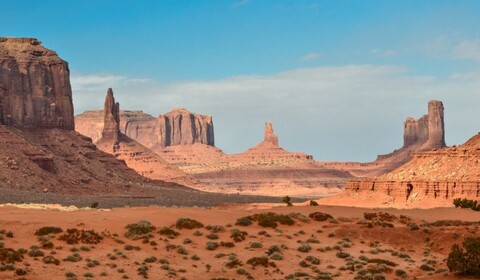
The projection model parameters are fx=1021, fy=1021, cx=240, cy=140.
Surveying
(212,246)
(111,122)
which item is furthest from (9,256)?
(111,122)

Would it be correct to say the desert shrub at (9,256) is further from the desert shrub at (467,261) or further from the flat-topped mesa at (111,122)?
the flat-topped mesa at (111,122)

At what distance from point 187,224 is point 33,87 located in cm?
10351

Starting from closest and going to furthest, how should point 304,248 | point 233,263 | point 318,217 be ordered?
point 233,263 < point 304,248 < point 318,217

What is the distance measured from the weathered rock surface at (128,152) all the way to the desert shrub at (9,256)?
147 meters

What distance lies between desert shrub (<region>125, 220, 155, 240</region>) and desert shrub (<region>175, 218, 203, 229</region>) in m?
1.38

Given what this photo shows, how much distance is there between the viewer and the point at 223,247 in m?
43.1

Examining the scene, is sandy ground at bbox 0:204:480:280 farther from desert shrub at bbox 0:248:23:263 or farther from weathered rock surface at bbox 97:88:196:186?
weathered rock surface at bbox 97:88:196:186

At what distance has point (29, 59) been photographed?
148 metres

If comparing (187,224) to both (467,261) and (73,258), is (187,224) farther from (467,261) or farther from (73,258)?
(467,261)

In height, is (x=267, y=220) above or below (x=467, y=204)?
below

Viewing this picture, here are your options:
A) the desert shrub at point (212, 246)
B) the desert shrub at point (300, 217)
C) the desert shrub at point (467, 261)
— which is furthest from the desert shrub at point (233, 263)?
the desert shrub at point (300, 217)

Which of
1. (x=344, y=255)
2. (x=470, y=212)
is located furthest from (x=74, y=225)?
(x=470, y=212)

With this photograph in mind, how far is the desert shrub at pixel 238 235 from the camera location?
44.7 meters

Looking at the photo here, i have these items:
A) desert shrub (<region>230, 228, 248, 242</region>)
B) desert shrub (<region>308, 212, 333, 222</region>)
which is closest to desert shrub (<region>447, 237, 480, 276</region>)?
desert shrub (<region>230, 228, 248, 242</region>)
